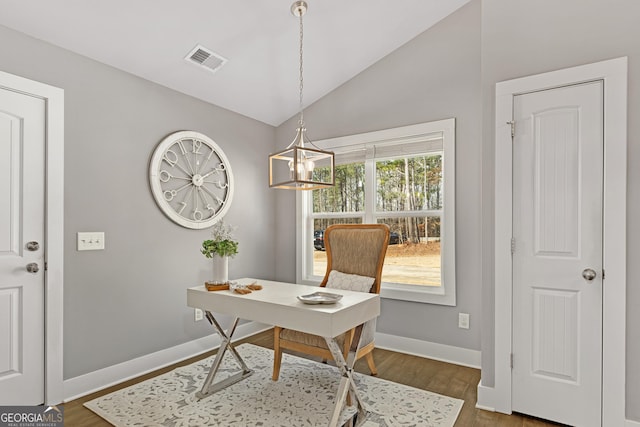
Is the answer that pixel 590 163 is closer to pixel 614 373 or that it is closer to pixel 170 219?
pixel 614 373

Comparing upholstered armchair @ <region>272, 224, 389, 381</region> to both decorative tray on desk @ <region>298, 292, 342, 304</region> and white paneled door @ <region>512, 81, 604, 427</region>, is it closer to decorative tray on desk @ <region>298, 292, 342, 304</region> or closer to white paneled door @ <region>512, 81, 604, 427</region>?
decorative tray on desk @ <region>298, 292, 342, 304</region>

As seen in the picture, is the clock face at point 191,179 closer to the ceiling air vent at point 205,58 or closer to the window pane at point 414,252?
the ceiling air vent at point 205,58

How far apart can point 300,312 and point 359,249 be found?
45.2 inches

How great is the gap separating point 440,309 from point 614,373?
4.50ft

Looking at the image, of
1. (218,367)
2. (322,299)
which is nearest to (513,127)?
(322,299)

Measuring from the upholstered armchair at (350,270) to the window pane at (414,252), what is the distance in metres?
0.71

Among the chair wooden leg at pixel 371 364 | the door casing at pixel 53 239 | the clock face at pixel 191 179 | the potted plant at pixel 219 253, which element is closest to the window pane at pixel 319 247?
the clock face at pixel 191 179

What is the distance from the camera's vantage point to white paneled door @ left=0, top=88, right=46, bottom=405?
2.30m

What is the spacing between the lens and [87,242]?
2668 mm

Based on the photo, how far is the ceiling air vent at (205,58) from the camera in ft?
9.69

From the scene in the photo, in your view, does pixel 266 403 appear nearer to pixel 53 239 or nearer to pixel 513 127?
pixel 53 239

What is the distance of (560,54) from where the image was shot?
227cm

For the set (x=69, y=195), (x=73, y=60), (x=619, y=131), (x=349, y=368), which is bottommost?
(x=349, y=368)

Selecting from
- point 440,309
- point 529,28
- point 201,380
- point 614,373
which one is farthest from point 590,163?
point 201,380
